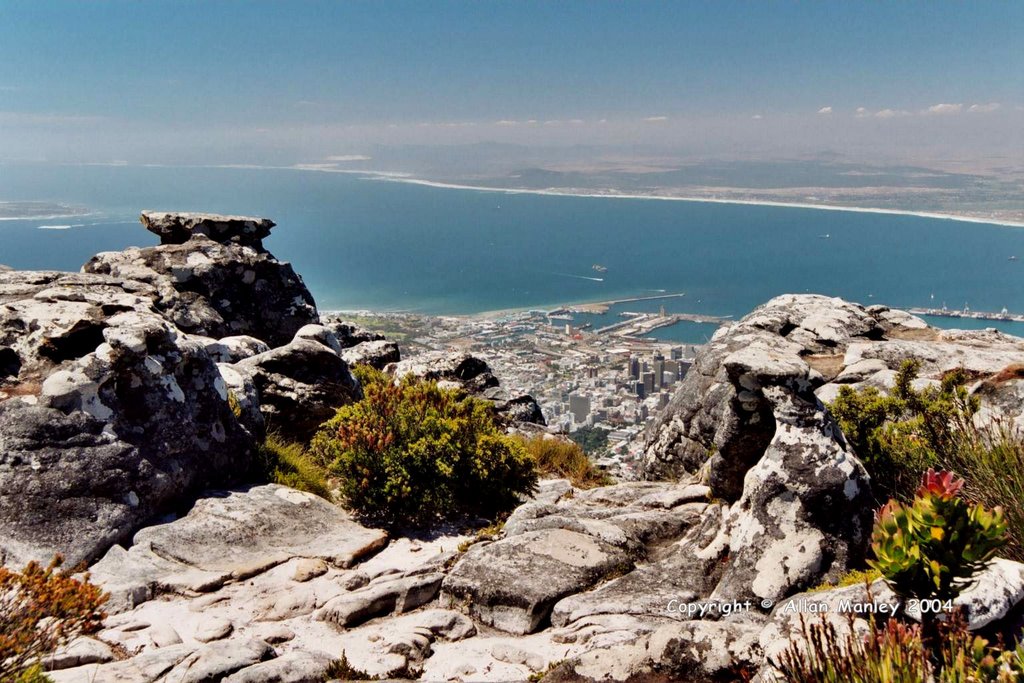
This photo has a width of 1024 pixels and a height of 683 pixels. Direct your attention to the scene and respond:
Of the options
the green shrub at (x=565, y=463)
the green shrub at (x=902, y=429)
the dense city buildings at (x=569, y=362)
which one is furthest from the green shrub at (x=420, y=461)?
the dense city buildings at (x=569, y=362)

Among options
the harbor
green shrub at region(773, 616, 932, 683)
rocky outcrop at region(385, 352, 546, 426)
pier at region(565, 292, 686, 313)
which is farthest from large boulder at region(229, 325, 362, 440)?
pier at region(565, 292, 686, 313)

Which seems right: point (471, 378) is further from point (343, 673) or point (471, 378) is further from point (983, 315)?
point (983, 315)

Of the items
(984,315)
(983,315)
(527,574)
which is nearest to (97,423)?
(527,574)

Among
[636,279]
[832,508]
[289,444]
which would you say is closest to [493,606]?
[832,508]

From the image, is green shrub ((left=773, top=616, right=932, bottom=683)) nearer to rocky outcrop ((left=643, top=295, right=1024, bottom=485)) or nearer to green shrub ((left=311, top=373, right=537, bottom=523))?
rocky outcrop ((left=643, top=295, right=1024, bottom=485))

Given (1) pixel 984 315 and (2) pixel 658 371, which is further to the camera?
(1) pixel 984 315

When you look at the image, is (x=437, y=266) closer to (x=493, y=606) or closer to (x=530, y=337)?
(x=530, y=337)
